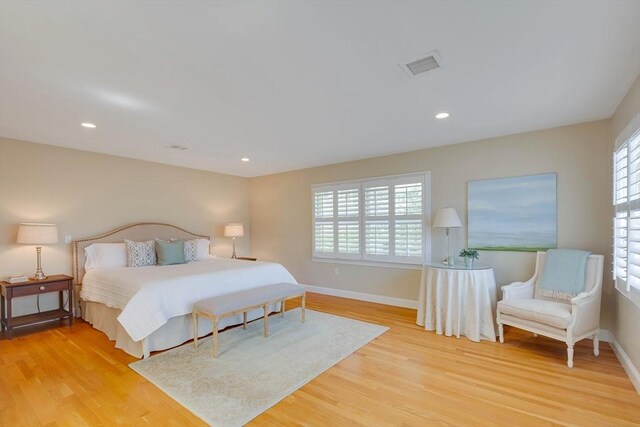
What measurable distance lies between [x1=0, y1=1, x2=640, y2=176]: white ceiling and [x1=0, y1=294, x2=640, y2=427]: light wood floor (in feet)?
7.97

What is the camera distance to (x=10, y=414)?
2123 millimetres

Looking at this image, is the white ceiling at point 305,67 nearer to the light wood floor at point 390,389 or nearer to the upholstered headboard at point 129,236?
the upholstered headboard at point 129,236

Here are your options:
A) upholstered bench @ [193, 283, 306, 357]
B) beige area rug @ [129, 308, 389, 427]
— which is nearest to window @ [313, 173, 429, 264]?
beige area rug @ [129, 308, 389, 427]

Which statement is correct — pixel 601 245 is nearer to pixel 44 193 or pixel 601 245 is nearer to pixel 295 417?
pixel 295 417

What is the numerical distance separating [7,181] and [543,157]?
6.73 metres

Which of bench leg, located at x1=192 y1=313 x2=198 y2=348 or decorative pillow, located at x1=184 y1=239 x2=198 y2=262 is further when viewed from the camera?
decorative pillow, located at x1=184 y1=239 x2=198 y2=262

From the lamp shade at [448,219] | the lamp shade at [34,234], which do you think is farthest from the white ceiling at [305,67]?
the lamp shade at [34,234]

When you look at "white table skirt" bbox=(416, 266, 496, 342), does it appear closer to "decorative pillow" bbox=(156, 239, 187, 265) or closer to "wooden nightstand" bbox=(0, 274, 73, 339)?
"decorative pillow" bbox=(156, 239, 187, 265)

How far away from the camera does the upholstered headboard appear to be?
4.40 metres

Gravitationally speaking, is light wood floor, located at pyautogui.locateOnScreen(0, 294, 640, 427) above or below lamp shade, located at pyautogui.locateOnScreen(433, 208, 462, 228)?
below

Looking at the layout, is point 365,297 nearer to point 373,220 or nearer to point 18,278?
point 373,220

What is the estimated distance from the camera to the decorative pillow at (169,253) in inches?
182

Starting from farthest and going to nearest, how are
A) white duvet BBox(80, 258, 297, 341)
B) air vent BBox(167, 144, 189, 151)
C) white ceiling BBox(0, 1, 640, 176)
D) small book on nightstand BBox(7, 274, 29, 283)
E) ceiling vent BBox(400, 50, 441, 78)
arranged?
air vent BBox(167, 144, 189, 151)
small book on nightstand BBox(7, 274, 29, 283)
white duvet BBox(80, 258, 297, 341)
ceiling vent BBox(400, 50, 441, 78)
white ceiling BBox(0, 1, 640, 176)

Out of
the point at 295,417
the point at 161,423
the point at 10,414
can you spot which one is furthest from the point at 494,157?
the point at 10,414
